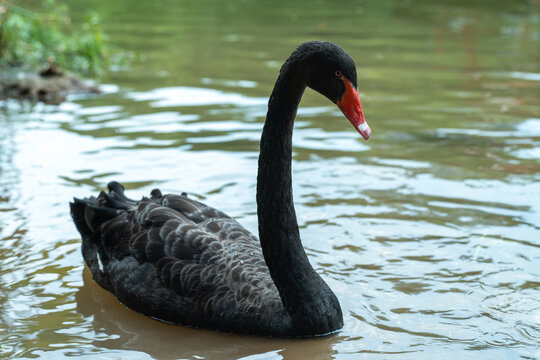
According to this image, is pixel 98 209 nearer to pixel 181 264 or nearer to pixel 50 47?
pixel 181 264

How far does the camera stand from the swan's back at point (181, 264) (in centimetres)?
418

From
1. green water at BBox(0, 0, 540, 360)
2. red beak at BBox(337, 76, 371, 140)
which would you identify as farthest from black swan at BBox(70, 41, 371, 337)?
green water at BBox(0, 0, 540, 360)

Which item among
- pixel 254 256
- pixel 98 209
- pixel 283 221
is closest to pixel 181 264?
pixel 254 256

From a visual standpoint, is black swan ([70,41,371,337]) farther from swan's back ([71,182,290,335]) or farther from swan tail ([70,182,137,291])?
→ swan tail ([70,182,137,291])

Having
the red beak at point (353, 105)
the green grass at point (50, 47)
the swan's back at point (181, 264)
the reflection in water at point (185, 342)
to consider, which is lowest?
the reflection in water at point (185, 342)

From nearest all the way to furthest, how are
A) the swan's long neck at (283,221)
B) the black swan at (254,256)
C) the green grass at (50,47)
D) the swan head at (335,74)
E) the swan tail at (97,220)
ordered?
the swan head at (335,74) → the black swan at (254,256) → the swan's long neck at (283,221) → the swan tail at (97,220) → the green grass at (50,47)

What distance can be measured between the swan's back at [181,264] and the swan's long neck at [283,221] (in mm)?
159

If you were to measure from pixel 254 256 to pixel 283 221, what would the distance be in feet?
1.46

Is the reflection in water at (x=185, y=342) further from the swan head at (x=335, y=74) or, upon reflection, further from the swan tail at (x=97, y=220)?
the swan head at (x=335, y=74)

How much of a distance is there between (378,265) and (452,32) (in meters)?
10.7

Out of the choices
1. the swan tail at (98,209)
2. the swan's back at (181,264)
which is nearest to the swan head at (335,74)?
the swan's back at (181,264)

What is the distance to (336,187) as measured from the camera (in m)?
6.48

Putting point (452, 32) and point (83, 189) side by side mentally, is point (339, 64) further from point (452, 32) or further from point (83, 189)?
point (452, 32)

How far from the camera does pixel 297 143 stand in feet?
25.3
